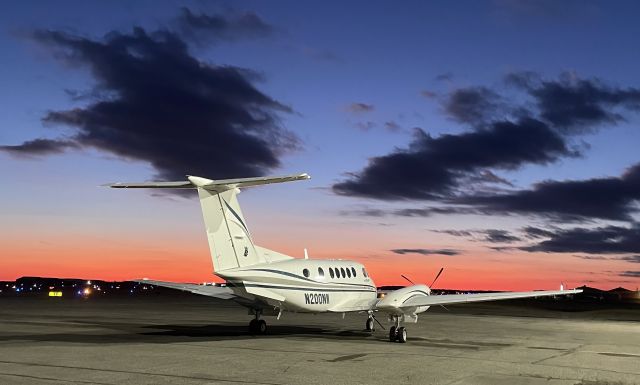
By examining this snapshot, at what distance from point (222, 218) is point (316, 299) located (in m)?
5.01

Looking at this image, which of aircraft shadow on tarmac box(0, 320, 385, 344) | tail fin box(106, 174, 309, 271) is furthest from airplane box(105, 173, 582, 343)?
aircraft shadow on tarmac box(0, 320, 385, 344)

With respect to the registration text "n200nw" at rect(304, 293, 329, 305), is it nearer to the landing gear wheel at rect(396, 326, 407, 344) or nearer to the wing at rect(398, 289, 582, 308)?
the wing at rect(398, 289, 582, 308)

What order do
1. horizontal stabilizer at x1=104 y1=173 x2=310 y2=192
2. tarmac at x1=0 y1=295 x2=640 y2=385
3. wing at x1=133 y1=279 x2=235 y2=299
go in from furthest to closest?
wing at x1=133 y1=279 x2=235 y2=299
horizontal stabilizer at x1=104 y1=173 x2=310 y2=192
tarmac at x1=0 y1=295 x2=640 y2=385

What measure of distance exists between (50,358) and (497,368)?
11003 millimetres

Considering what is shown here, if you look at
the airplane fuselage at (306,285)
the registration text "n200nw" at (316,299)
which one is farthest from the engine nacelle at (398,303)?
the registration text "n200nw" at (316,299)

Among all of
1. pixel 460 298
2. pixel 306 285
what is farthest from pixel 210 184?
pixel 460 298

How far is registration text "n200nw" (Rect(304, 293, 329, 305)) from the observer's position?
23109 millimetres

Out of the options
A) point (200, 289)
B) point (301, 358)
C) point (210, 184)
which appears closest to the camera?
point (301, 358)

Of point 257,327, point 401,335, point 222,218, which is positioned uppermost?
point 222,218

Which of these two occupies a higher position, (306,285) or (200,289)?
(200,289)

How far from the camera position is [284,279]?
870 inches

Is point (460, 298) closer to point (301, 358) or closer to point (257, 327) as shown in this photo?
point (257, 327)

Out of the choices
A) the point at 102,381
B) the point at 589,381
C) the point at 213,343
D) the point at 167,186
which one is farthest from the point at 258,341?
the point at 589,381

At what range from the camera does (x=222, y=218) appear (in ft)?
69.9
